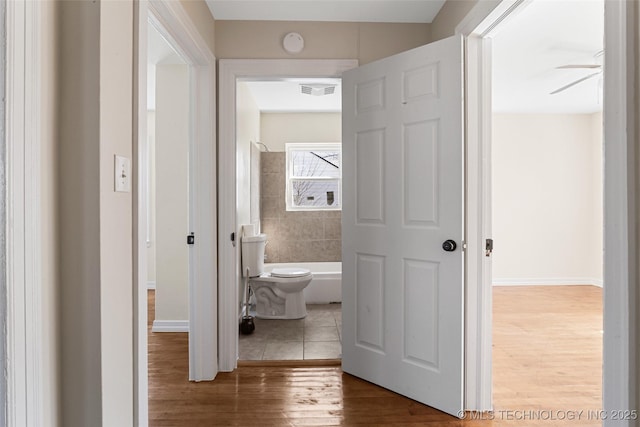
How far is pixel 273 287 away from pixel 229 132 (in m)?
1.71

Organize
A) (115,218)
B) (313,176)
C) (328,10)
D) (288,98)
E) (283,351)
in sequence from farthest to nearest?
(313,176) < (288,98) < (283,351) < (328,10) < (115,218)

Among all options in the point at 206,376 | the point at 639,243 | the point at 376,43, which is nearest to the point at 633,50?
the point at 639,243

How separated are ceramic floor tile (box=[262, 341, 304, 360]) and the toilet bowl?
23.9 inches

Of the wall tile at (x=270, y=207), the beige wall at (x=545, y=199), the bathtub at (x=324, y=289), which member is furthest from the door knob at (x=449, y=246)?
the beige wall at (x=545, y=199)

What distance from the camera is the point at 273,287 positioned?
3484 millimetres

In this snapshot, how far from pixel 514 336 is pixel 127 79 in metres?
3.29

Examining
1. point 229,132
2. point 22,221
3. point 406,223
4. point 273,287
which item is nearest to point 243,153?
point 229,132

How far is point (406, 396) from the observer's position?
6.64 ft

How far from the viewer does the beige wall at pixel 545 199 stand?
491cm

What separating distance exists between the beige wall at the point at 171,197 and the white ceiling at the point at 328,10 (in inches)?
44.3

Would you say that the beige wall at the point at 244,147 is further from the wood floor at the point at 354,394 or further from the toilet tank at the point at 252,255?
the wood floor at the point at 354,394

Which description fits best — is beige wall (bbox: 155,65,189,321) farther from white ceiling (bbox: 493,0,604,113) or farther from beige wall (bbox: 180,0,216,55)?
white ceiling (bbox: 493,0,604,113)

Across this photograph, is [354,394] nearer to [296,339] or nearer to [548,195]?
[296,339]

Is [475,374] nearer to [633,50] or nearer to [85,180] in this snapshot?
[633,50]
